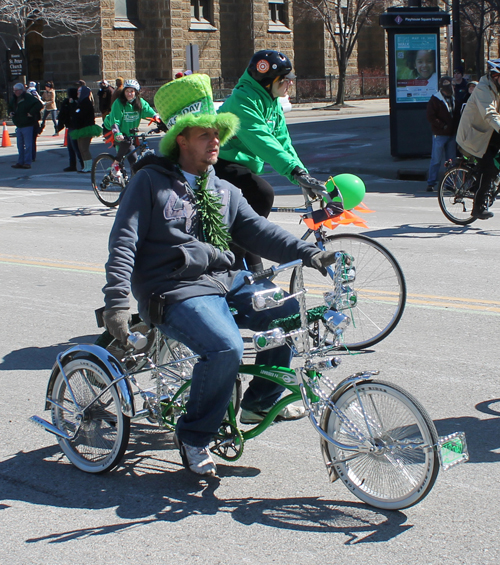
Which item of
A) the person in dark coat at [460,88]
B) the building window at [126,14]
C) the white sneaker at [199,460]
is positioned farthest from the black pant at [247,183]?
the building window at [126,14]

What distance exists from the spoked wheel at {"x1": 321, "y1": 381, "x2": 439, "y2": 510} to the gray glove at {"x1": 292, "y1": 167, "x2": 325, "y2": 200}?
2.21 m

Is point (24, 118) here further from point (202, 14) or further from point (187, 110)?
point (202, 14)

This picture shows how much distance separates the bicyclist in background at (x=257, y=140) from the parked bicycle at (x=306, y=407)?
5.99 ft

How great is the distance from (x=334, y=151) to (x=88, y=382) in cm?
1803

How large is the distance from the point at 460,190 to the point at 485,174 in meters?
0.44

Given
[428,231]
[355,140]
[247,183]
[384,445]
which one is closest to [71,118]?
[355,140]

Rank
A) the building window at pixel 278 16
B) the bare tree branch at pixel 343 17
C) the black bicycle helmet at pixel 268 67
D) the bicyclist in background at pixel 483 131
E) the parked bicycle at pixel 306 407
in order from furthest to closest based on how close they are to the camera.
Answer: the building window at pixel 278 16 < the bare tree branch at pixel 343 17 < the bicyclist in background at pixel 483 131 < the black bicycle helmet at pixel 268 67 < the parked bicycle at pixel 306 407

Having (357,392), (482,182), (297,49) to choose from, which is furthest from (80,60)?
(357,392)

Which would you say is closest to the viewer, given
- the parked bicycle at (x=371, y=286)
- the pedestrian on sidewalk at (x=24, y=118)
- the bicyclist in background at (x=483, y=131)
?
the parked bicycle at (x=371, y=286)

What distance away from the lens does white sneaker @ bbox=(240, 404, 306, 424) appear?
4.20m

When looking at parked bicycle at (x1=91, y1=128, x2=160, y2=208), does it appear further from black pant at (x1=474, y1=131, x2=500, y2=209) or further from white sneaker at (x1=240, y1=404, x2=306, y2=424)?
white sneaker at (x1=240, y1=404, x2=306, y2=424)

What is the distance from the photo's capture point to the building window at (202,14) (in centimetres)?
4247

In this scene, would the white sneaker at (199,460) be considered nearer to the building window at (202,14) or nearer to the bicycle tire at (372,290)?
the bicycle tire at (372,290)

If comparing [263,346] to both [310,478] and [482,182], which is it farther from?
[482,182]
